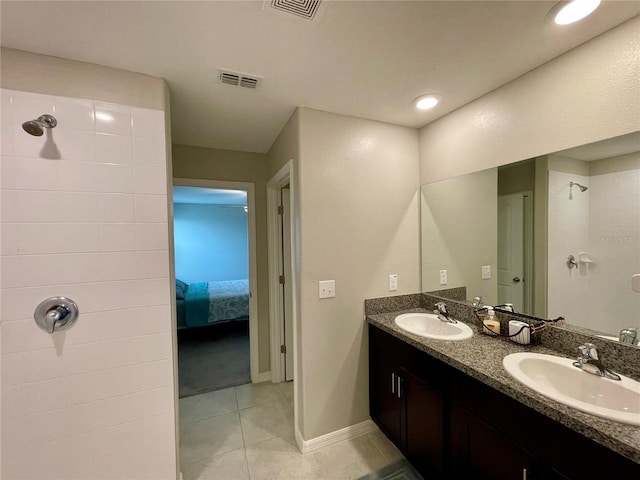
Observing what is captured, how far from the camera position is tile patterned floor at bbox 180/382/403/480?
5.51 feet

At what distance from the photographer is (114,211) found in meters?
1.35

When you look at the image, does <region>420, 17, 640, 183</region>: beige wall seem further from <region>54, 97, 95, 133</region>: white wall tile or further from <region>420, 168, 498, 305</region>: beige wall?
<region>54, 97, 95, 133</region>: white wall tile

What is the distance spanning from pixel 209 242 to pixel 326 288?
5.37 meters

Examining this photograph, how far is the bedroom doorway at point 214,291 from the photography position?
2762mm

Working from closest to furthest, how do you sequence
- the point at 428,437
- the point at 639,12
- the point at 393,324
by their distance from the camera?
the point at 639,12 < the point at 428,437 < the point at 393,324

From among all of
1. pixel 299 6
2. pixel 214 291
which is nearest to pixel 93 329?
pixel 299 6

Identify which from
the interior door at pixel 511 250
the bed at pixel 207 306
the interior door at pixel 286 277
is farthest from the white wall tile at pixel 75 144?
the bed at pixel 207 306

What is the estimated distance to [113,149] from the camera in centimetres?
134

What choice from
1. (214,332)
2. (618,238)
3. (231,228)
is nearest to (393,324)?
(618,238)

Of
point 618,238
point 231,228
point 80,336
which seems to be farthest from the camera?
point 231,228

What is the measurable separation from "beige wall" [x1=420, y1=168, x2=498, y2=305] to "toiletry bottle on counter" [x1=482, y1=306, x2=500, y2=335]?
0.12 m

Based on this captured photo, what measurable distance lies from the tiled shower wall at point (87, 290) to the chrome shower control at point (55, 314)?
0.11 feet

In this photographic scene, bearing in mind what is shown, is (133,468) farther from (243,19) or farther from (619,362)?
(619,362)

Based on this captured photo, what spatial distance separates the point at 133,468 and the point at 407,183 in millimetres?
2556
